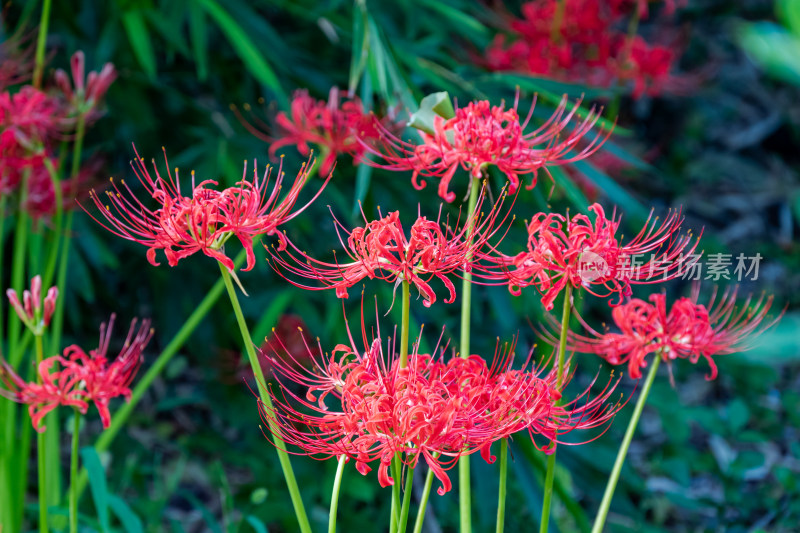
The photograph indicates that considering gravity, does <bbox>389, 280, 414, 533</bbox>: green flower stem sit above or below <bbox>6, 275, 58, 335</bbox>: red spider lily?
below

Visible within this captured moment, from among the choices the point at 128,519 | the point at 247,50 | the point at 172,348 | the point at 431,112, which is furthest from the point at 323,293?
the point at 431,112

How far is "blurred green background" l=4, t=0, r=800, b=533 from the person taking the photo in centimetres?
130

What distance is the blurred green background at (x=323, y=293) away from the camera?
1.30m

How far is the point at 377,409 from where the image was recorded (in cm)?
54

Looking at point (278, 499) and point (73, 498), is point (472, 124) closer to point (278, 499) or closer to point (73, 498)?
point (73, 498)

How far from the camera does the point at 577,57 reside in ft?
6.38

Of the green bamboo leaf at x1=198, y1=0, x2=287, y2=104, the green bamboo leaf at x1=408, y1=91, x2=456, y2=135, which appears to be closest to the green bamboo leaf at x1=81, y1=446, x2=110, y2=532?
the green bamboo leaf at x1=408, y1=91, x2=456, y2=135

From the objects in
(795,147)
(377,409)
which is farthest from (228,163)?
(795,147)

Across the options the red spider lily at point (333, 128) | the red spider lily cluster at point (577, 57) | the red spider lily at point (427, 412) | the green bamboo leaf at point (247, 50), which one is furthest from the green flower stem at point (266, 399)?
the red spider lily cluster at point (577, 57)

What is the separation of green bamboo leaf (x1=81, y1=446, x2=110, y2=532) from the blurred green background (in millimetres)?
183

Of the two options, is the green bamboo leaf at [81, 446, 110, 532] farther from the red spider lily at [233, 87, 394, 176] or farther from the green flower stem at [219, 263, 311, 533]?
the red spider lily at [233, 87, 394, 176]

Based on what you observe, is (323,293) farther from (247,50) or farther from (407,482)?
(407,482)

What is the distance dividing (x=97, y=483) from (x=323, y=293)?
96 centimetres

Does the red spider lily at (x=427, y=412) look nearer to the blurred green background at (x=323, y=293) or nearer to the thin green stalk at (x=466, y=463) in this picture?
the thin green stalk at (x=466, y=463)
